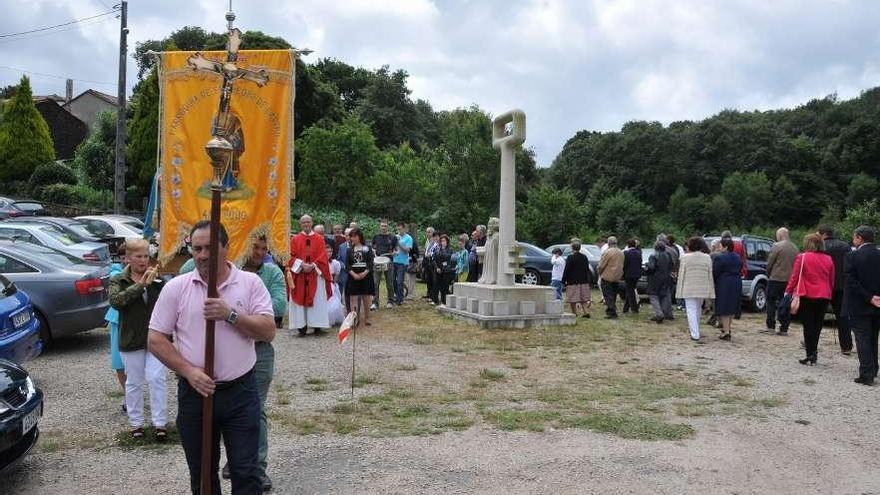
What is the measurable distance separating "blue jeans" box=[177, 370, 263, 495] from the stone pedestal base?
928 cm

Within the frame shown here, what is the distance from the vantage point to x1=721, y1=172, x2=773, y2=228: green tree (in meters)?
53.8

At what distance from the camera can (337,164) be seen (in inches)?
1326

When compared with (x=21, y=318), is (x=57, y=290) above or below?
above

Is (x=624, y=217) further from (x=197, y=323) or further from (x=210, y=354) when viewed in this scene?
(x=210, y=354)

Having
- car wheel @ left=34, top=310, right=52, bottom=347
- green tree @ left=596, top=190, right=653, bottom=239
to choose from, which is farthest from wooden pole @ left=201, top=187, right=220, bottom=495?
green tree @ left=596, top=190, right=653, bottom=239

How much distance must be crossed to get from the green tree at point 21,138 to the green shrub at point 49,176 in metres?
1.35

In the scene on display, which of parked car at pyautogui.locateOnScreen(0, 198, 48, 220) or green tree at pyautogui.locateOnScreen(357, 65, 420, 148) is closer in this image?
parked car at pyautogui.locateOnScreen(0, 198, 48, 220)

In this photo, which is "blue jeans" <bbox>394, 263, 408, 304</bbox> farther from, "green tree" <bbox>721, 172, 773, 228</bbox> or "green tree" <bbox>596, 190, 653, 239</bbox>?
"green tree" <bbox>721, 172, 773, 228</bbox>

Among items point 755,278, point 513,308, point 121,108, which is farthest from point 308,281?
point 121,108

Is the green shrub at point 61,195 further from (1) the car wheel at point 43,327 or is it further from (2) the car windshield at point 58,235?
(1) the car wheel at point 43,327

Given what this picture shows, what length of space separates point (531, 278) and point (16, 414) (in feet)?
53.3

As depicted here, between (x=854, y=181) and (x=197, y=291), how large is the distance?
59.1 m

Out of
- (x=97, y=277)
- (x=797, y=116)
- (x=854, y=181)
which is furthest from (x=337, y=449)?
(x=797, y=116)

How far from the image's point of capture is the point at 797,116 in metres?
66.1
